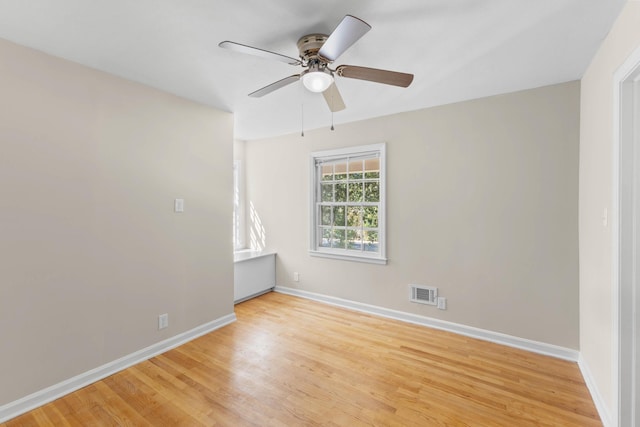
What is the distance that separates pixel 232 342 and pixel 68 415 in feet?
4.16

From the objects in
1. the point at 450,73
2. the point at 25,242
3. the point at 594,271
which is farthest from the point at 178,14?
the point at 594,271

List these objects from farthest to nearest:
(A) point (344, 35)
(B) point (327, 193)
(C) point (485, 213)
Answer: (B) point (327, 193) < (C) point (485, 213) < (A) point (344, 35)

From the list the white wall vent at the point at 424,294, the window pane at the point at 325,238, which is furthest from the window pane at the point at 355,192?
the white wall vent at the point at 424,294

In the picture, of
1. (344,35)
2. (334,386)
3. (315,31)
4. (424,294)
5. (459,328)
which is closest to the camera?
(344,35)

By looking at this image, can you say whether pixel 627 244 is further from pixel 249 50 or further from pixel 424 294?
pixel 249 50

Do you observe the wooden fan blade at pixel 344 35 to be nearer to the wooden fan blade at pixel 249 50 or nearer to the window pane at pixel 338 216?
the wooden fan blade at pixel 249 50

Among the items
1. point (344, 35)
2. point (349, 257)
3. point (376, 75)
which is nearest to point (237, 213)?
point (349, 257)

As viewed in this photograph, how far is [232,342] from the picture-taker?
9.54 feet

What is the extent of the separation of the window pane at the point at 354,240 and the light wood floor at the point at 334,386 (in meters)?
1.17

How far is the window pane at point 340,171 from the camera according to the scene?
13.0 feet

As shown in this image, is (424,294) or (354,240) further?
(354,240)

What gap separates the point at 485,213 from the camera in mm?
2934

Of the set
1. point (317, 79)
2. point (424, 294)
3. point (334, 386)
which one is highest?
point (317, 79)

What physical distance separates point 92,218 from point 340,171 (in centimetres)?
278
